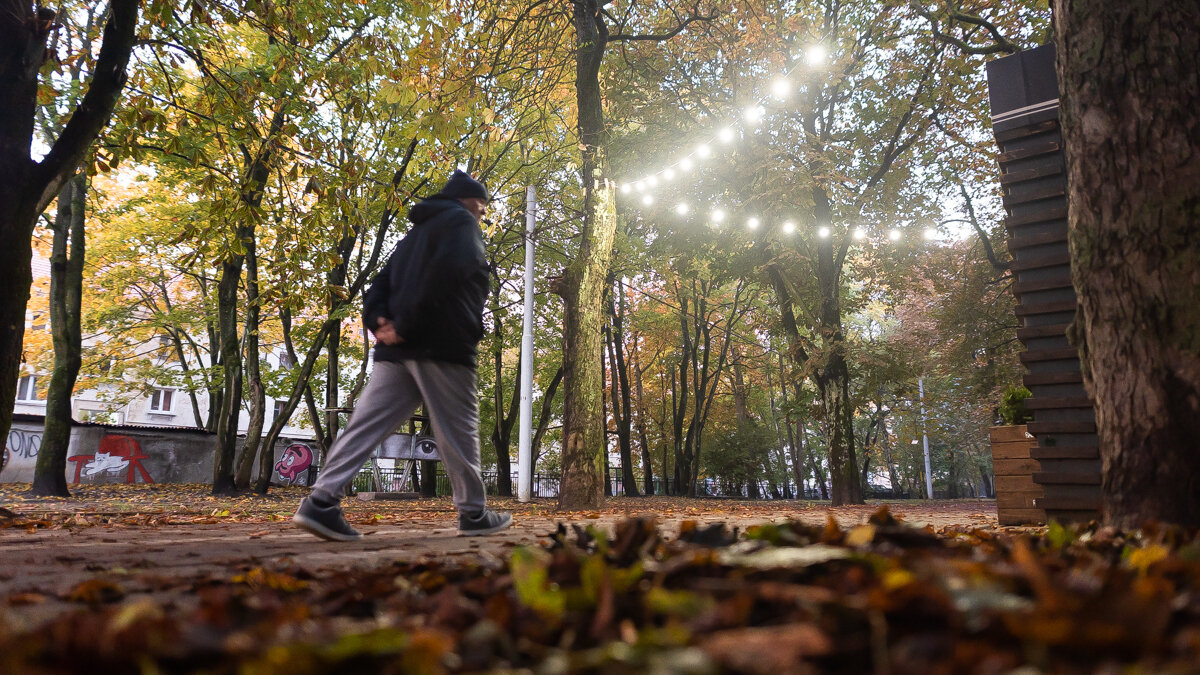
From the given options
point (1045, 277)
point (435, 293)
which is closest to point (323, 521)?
point (435, 293)

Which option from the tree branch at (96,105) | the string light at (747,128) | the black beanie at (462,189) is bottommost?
the black beanie at (462,189)

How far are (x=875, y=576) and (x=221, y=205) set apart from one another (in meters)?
7.67

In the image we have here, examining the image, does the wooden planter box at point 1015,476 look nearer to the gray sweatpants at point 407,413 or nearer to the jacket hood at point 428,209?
the gray sweatpants at point 407,413

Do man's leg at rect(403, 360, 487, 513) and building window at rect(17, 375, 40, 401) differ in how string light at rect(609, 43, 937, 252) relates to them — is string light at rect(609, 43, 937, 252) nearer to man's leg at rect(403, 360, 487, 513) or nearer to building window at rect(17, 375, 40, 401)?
man's leg at rect(403, 360, 487, 513)

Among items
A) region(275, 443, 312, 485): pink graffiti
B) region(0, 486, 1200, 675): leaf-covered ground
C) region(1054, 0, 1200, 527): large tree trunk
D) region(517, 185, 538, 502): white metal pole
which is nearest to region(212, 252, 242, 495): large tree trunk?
region(275, 443, 312, 485): pink graffiti

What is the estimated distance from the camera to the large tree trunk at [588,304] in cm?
912

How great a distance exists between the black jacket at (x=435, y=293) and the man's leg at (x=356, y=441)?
16 centimetres

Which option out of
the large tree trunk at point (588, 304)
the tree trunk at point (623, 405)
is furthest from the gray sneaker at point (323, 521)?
the tree trunk at point (623, 405)

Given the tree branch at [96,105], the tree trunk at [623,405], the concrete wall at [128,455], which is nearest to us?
the tree branch at [96,105]

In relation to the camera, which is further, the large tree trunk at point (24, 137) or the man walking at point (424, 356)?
the large tree trunk at point (24, 137)

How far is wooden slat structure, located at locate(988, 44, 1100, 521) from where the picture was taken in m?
5.05

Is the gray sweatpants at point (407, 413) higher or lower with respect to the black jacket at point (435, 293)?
lower

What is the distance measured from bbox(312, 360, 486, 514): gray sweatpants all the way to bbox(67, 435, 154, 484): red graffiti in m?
21.8

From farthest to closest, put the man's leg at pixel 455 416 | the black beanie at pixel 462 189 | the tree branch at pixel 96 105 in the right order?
the tree branch at pixel 96 105
the black beanie at pixel 462 189
the man's leg at pixel 455 416
